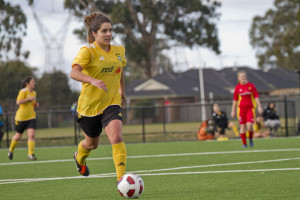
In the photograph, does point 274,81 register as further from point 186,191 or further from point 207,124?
point 186,191

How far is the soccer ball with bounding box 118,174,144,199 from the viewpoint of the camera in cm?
607

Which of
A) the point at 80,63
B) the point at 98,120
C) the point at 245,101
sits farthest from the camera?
the point at 245,101

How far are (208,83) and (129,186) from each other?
184ft

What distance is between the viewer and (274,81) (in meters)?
72.6

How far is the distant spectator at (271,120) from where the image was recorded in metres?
22.0

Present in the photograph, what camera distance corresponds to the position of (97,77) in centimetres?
673

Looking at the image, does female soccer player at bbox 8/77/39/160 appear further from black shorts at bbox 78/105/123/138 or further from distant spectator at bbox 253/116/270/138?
distant spectator at bbox 253/116/270/138

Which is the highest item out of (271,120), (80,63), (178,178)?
(80,63)

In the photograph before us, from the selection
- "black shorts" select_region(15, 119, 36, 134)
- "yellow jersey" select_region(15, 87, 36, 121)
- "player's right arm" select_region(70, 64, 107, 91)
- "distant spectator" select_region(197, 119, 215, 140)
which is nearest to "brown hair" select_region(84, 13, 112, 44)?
"player's right arm" select_region(70, 64, 107, 91)

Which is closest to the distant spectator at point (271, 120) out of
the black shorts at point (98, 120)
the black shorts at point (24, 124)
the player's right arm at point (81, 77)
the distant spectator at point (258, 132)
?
the distant spectator at point (258, 132)

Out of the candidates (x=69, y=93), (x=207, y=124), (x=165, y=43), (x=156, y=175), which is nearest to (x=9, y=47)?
(x=165, y=43)

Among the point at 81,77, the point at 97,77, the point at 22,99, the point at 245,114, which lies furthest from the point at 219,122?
the point at 81,77

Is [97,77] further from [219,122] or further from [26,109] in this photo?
[219,122]

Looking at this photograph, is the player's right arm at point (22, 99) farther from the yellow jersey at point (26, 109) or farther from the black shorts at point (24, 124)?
the black shorts at point (24, 124)
